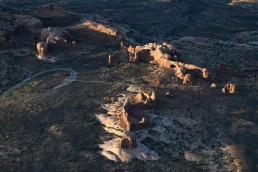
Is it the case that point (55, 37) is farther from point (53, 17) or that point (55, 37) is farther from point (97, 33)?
point (53, 17)

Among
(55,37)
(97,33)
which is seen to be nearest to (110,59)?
(97,33)

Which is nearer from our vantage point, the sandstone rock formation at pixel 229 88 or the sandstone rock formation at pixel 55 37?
the sandstone rock formation at pixel 229 88

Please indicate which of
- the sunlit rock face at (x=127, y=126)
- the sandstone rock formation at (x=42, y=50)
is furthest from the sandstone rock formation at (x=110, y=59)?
the sunlit rock face at (x=127, y=126)

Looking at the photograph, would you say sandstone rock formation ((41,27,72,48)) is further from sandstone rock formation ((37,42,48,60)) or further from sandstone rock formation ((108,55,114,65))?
sandstone rock formation ((108,55,114,65))

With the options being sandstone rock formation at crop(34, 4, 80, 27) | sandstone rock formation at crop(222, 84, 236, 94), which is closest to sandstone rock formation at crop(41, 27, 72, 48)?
sandstone rock formation at crop(34, 4, 80, 27)

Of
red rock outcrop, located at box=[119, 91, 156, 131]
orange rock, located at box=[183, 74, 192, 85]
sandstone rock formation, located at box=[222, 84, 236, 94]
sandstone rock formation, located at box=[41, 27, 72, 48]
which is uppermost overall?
sandstone rock formation, located at box=[41, 27, 72, 48]

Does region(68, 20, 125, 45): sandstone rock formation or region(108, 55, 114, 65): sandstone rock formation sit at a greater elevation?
region(68, 20, 125, 45): sandstone rock formation

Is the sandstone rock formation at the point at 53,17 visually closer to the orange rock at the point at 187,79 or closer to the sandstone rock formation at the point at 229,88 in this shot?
the orange rock at the point at 187,79

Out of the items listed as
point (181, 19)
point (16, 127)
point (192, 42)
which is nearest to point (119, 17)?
point (181, 19)
